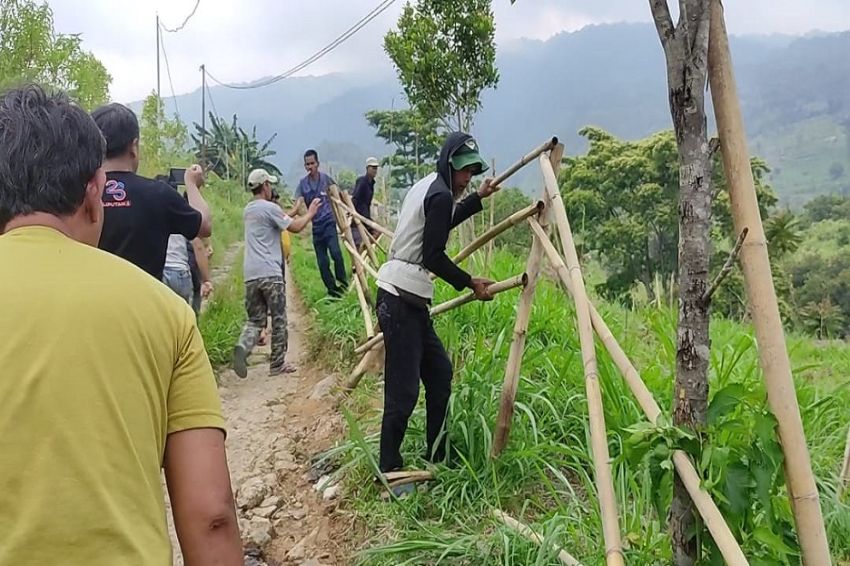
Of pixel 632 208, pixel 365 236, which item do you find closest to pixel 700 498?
pixel 365 236

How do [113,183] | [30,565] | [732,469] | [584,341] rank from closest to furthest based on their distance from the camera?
[30,565], [732,469], [584,341], [113,183]

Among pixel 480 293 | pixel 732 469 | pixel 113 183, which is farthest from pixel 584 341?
pixel 113 183

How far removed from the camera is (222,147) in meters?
31.5

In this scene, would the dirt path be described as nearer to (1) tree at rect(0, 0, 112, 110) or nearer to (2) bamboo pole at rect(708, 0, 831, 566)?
(2) bamboo pole at rect(708, 0, 831, 566)

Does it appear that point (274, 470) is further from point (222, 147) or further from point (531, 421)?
point (222, 147)

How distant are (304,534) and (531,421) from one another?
1196mm

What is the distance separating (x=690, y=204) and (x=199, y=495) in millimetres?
1215

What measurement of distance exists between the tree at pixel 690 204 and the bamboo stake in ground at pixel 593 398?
19 cm

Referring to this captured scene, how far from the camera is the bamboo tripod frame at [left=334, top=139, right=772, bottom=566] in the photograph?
5.15 feet

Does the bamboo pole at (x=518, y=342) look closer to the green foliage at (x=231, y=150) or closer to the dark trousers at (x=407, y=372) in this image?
the dark trousers at (x=407, y=372)

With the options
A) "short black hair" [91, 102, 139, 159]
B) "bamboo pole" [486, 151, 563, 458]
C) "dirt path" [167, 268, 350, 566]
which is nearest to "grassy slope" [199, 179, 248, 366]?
"dirt path" [167, 268, 350, 566]

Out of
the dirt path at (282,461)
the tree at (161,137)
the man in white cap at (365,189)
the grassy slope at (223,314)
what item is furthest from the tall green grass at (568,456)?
the tree at (161,137)

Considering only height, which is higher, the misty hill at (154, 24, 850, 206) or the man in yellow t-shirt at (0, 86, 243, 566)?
the misty hill at (154, 24, 850, 206)

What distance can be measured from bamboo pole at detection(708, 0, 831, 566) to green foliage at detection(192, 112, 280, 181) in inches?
1116
